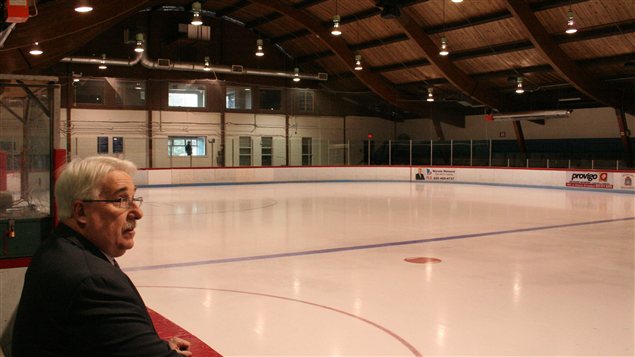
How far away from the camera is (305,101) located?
3572 cm

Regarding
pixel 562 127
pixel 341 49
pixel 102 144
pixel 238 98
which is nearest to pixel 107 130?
pixel 102 144

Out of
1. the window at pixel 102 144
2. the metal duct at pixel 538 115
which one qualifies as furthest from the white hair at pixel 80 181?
the metal duct at pixel 538 115

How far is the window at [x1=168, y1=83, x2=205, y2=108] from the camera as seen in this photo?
3281 cm

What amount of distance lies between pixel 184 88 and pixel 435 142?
13659 mm

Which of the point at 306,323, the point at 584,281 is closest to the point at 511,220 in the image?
the point at 584,281

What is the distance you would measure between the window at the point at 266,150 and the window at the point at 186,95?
385 centimetres

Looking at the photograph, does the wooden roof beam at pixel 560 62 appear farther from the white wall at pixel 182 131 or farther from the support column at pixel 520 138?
the white wall at pixel 182 131

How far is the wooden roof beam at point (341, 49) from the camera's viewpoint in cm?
2845

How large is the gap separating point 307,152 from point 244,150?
11.1 feet

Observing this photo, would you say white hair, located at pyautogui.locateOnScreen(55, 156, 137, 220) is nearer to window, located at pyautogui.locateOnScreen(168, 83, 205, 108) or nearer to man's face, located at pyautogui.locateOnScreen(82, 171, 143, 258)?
man's face, located at pyautogui.locateOnScreen(82, 171, 143, 258)

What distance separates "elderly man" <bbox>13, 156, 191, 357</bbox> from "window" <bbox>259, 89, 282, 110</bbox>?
33677 mm

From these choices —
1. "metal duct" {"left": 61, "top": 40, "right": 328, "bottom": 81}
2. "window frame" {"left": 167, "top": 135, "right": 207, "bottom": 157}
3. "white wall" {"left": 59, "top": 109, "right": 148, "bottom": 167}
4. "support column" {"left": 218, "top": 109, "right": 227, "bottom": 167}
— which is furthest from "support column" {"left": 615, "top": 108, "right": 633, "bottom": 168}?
"white wall" {"left": 59, "top": 109, "right": 148, "bottom": 167}

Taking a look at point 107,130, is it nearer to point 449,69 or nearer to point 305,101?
point 305,101

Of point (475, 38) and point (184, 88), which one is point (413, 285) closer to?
point (475, 38)
